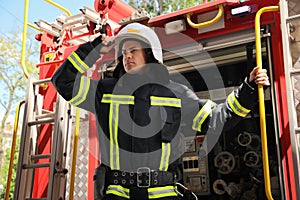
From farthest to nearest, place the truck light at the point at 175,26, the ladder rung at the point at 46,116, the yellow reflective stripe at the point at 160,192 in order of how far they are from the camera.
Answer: the ladder rung at the point at 46,116 < the truck light at the point at 175,26 < the yellow reflective stripe at the point at 160,192

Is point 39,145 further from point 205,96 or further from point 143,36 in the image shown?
point 205,96

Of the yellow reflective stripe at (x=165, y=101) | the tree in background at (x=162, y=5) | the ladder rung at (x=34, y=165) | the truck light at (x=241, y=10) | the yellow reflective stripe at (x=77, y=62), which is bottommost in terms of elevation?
the ladder rung at (x=34, y=165)

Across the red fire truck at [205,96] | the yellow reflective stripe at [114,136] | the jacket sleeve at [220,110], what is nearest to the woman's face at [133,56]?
the yellow reflective stripe at [114,136]

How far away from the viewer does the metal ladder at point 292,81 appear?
99.6 inches

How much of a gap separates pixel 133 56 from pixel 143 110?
435 mm

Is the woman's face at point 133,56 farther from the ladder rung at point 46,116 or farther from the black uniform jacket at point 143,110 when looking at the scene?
the ladder rung at point 46,116

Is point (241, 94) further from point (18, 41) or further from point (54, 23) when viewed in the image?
point (18, 41)

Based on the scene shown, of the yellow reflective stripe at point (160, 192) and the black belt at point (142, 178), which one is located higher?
the black belt at point (142, 178)

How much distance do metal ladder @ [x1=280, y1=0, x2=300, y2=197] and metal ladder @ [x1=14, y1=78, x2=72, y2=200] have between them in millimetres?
2080

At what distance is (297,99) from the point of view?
279cm

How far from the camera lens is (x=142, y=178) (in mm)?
2541

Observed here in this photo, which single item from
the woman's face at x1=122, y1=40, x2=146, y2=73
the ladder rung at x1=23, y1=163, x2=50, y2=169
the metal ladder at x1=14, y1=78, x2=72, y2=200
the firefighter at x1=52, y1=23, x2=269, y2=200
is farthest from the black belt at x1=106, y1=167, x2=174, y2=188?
the ladder rung at x1=23, y1=163, x2=50, y2=169

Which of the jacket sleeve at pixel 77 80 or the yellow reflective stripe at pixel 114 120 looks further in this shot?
the jacket sleeve at pixel 77 80

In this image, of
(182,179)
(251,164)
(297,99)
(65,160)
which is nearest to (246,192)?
(251,164)
